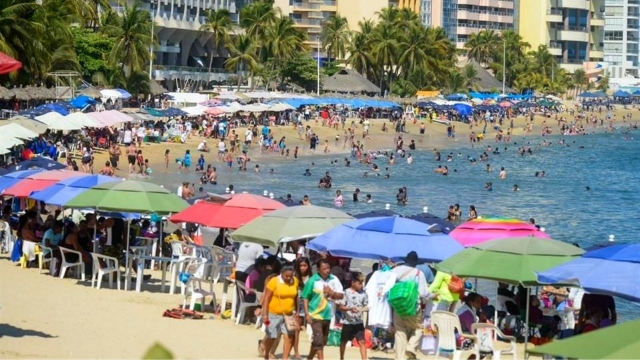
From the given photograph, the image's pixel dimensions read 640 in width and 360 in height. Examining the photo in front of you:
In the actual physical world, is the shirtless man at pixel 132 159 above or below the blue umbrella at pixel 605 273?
below

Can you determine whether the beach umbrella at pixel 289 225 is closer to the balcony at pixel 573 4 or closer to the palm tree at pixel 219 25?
the palm tree at pixel 219 25

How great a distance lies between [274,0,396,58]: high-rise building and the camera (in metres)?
110

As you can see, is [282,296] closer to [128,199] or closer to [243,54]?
[128,199]

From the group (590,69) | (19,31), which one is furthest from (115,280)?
(590,69)

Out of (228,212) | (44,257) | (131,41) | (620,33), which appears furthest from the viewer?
(620,33)

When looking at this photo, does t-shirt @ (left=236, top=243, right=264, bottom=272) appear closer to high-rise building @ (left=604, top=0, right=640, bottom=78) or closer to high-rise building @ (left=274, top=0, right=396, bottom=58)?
high-rise building @ (left=274, top=0, right=396, bottom=58)

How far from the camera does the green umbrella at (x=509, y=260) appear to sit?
1213cm

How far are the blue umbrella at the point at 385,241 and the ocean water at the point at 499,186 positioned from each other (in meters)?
19.1

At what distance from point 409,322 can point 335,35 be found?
286 feet

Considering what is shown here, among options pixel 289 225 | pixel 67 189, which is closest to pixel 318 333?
pixel 289 225

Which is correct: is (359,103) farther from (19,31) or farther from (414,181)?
(19,31)

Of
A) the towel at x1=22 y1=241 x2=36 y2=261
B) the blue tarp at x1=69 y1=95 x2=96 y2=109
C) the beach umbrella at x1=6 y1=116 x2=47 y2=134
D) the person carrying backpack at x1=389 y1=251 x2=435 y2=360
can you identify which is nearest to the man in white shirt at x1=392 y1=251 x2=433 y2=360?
the person carrying backpack at x1=389 y1=251 x2=435 y2=360

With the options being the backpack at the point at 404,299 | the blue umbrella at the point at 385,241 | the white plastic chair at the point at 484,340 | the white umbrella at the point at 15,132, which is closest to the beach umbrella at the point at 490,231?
the blue umbrella at the point at 385,241

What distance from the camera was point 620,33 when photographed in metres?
148
